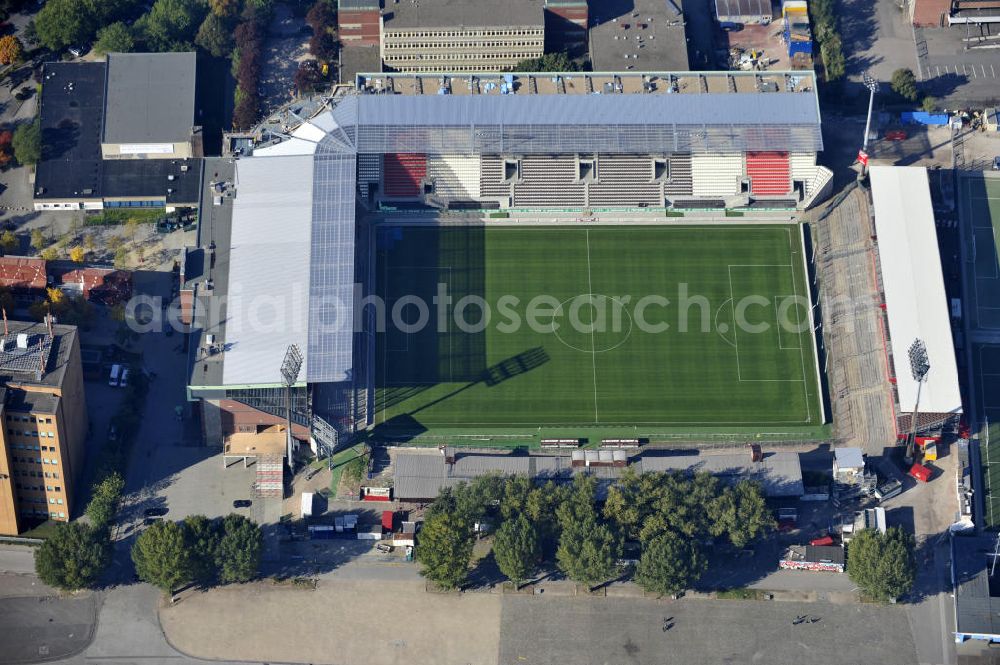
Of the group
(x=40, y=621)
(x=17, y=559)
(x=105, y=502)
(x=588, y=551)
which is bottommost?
(x=40, y=621)

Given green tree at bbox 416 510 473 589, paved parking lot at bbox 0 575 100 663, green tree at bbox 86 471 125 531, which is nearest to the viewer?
paved parking lot at bbox 0 575 100 663

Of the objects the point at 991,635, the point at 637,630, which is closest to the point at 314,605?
the point at 637,630

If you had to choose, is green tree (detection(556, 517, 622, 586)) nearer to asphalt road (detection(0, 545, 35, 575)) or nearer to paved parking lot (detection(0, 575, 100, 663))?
paved parking lot (detection(0, 575, 100, 663))

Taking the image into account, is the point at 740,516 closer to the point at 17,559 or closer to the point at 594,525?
the point at 594,525

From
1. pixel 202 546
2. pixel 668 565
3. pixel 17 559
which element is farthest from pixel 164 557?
pixel 668 565

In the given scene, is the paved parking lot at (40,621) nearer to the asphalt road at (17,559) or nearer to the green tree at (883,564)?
the asphalt road at (17,559)

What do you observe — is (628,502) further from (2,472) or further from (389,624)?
(2,472)

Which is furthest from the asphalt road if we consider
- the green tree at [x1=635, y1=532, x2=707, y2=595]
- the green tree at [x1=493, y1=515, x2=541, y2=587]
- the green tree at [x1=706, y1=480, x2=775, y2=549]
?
the green tree at [x1=706, y1=480, x2=775, y2=549]
